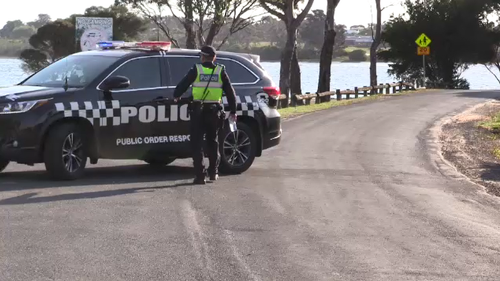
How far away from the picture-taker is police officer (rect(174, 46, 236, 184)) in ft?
36.6

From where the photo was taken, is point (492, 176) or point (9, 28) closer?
point (492, 176)

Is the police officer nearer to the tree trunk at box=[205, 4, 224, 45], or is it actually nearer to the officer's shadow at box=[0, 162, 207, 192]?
the officer's shadow at box=[0, 162, 207, 192]

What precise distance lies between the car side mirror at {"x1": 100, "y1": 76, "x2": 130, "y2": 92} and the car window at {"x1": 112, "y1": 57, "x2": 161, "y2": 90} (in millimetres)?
319

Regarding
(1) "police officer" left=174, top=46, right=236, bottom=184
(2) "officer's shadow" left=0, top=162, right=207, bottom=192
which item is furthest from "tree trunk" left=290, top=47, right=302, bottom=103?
(1) "police officer" left=174, top=46, right=236, bottom=184

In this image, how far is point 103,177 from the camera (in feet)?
37.8

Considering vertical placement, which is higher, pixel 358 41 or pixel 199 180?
pixel 358 41

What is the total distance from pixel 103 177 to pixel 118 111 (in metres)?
0.91

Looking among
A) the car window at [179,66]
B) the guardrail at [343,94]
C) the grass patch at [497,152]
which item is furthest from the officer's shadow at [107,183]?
the guardrail at [343,94]

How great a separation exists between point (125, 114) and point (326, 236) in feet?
13.1

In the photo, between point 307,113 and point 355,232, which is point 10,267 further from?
point 307,113

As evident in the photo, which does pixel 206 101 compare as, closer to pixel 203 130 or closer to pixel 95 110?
pixel 203 130

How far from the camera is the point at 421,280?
671 cm

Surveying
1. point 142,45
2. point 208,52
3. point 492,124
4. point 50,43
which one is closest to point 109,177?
point 142,45

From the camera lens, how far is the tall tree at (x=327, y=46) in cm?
4219
